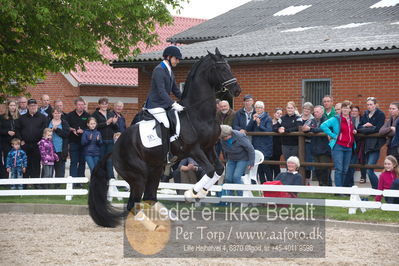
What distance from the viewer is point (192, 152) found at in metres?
10.9

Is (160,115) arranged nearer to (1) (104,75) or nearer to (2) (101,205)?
(2) (101,205)

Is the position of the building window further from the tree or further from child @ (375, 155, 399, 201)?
child @ (375, 155, 399, 201)

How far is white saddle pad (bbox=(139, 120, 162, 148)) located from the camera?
11125 mm

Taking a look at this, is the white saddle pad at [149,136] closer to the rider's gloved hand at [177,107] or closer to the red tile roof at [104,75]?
the rider's gloved hand at [177,107]

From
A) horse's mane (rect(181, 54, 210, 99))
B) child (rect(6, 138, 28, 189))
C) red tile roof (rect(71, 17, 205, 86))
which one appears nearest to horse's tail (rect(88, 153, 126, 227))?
horse's mane (rect(181, 54, 210, 99))

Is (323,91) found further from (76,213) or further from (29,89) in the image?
(29,89)

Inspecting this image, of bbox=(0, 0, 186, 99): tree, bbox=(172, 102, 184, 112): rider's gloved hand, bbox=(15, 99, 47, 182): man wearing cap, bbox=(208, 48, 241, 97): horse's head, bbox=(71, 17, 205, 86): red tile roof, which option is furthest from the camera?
bbox=(71, 17, 205, 86): red tile roof

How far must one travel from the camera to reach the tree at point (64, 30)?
58.3ft

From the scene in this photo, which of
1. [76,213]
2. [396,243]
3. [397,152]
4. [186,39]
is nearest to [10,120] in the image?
[76,213]

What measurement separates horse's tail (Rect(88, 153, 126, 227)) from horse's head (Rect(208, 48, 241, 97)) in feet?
7.04

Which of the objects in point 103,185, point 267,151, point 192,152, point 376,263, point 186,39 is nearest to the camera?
point 376,263

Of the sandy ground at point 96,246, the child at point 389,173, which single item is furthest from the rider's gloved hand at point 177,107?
the child at point 389,173

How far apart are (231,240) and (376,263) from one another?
7.45 feet

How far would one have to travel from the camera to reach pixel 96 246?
32.8 feet
